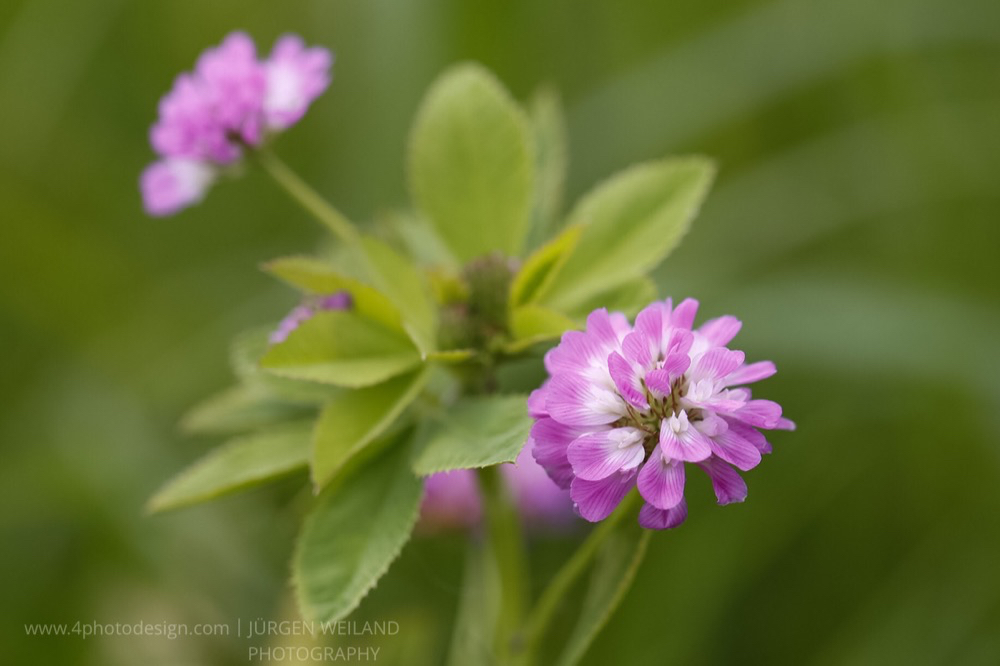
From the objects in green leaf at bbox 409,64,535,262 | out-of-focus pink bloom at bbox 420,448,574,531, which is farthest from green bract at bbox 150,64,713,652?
out-of-focus pink bloom at bbox 420,448,574,531

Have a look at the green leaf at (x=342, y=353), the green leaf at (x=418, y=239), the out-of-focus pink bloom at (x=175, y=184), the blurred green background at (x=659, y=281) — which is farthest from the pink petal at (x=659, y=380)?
the blurred green background at (x=659, y=281)

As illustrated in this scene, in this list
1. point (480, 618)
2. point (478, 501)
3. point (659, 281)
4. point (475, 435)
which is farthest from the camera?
point (659, 281)

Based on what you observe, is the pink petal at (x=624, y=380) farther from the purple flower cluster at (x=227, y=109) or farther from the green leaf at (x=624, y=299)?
the purple flower cluster at (x=227, y=109)

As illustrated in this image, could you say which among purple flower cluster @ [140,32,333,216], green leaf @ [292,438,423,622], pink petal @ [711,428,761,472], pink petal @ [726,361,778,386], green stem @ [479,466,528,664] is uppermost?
purple flower cluster @ [140,32,333,216]

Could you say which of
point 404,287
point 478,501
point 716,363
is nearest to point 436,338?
point 404,287

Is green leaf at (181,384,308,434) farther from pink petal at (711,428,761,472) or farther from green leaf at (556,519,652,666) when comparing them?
pink petal at (711,428,761,472)

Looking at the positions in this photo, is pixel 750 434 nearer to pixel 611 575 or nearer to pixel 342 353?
pixel 611 575
